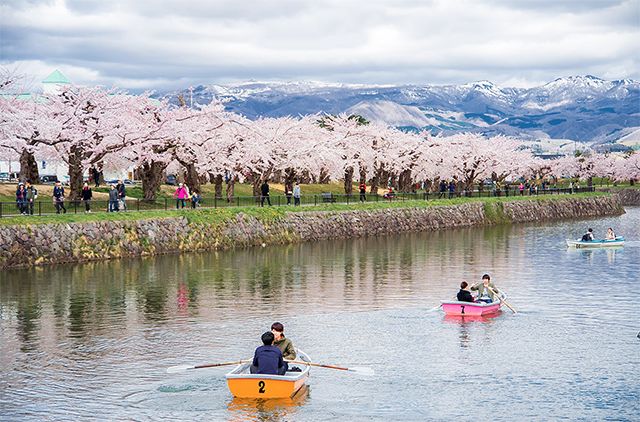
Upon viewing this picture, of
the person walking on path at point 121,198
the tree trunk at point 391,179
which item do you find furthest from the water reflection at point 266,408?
the tree trunk at point 391,179

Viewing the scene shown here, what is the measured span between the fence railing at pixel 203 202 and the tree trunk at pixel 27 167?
5.79 metres

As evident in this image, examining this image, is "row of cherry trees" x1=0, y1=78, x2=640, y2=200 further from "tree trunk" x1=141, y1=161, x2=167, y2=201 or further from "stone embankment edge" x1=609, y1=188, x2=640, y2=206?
"stone embankment edge" x1=609, y1=188, x2=640, y2=206

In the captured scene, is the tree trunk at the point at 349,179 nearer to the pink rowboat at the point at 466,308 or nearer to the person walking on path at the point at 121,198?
the person walking on path at the point at 121,198

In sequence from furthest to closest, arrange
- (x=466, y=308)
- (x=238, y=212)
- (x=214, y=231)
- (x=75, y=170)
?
(x=238, y=212)
(x=75, y=170)
(x=214, y=231)
(x=466, y=308)

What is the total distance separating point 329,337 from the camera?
31.6m

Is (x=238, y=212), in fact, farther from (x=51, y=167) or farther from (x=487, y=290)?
(x=51, y=167)

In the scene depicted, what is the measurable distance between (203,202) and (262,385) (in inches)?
2083

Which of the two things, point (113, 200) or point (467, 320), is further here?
point (113, 200)

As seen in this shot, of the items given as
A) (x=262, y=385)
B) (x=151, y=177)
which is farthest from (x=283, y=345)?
(x=151, y=177)

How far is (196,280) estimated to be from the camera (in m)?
46.5

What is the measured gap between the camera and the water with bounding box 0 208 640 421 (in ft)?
76.3

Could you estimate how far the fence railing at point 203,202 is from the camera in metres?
56.6

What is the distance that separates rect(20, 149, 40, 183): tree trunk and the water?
16135 millimetres

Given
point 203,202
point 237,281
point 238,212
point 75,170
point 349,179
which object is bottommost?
point 237,281
